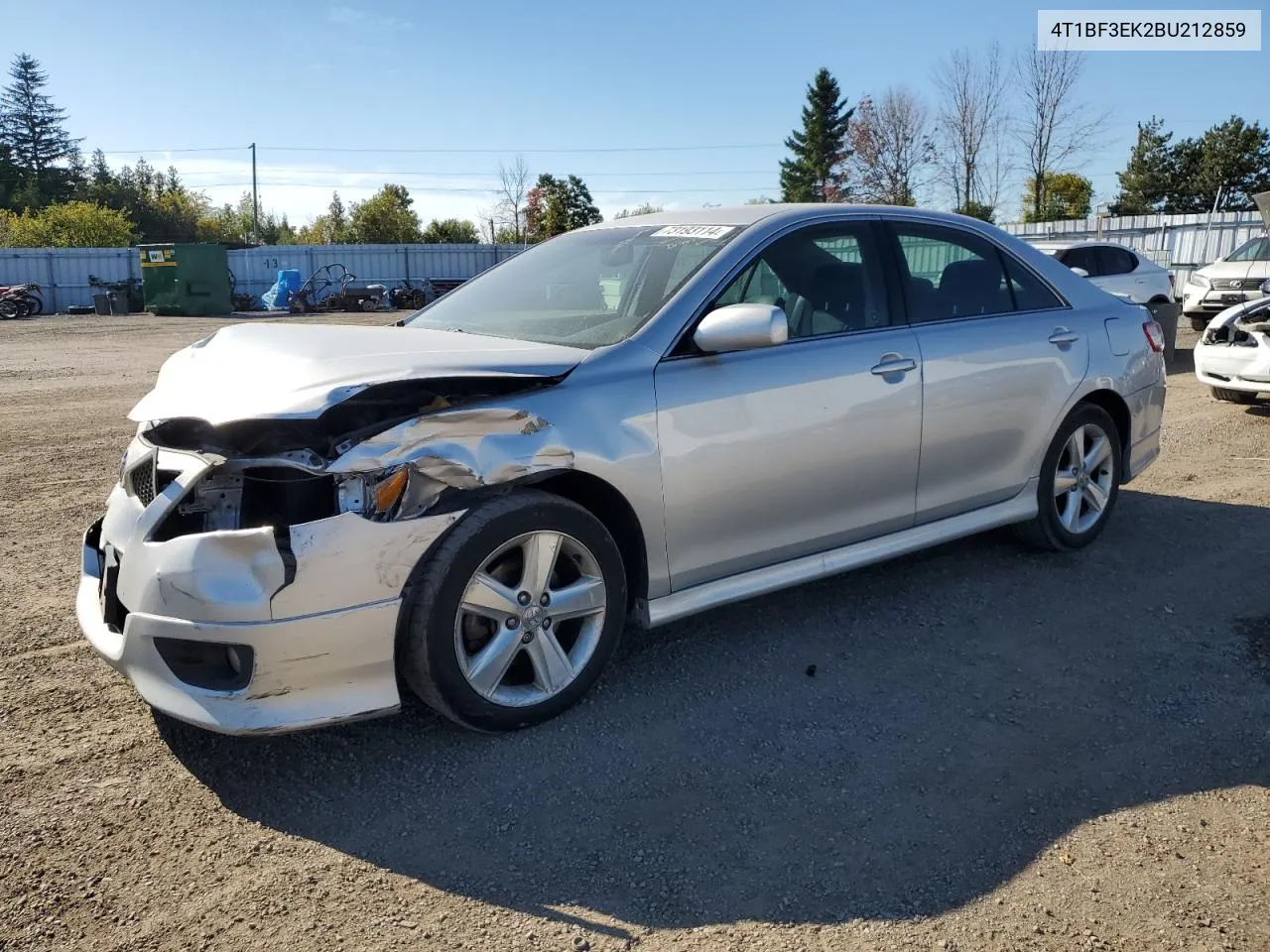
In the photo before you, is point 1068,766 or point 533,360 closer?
point 1068,766

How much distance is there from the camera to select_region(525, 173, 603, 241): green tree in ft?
179

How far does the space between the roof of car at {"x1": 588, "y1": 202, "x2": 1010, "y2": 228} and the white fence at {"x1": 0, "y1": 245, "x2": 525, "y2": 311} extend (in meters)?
28.0

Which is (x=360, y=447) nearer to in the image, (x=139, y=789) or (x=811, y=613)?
(x=139, y=789)

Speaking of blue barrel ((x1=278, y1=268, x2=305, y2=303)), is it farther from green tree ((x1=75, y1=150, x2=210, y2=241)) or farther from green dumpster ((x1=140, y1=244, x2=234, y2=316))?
green tree ((x1=75, y1=150, x2=210, y2=241))

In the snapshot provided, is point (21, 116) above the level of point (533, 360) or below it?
above

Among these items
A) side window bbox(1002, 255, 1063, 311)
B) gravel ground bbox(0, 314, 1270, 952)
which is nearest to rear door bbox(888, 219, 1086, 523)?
side window bbox(1002, 255, 1063, 311)

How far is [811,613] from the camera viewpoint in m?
4.31

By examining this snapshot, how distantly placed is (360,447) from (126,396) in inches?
379

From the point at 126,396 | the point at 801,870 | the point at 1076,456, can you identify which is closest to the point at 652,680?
the point at 801,870

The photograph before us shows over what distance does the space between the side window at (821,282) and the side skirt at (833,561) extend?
2.91ft

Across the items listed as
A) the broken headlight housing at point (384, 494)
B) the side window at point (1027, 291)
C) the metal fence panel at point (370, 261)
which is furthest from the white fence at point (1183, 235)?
the broken headlight housing at point (384, 494)

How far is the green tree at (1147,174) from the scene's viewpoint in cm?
5419

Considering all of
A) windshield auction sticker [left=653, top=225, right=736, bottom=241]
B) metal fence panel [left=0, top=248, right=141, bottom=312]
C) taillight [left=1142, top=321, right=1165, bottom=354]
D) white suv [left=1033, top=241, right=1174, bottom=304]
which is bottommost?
taillight [left=1142, top=321, right=1165, bottom=354]

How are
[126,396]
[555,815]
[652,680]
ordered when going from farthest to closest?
[126,396], [652,680], [555,815]
